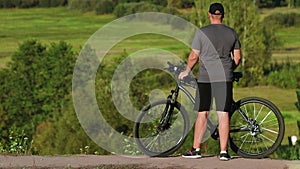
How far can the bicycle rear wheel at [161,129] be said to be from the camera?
25.8 ft

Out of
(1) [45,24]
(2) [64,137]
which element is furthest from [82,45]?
(2) [64,137]

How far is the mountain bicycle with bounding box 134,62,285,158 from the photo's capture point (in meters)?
7.71

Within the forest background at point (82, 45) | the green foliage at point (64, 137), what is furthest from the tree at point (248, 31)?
the green foliage at point (64, 137)

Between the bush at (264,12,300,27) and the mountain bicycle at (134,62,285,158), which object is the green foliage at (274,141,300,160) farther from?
the bush at (264,12,300,27)

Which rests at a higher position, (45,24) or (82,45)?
(45,24)

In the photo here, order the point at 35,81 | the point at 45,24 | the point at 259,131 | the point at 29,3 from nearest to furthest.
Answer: the point at 259,131 < the point at 35,81 < the point at 29,3 < the point at 45,24

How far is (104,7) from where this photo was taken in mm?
72500

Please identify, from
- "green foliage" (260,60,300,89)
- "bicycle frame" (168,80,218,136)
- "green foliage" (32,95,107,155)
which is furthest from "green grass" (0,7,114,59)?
"bicycle frame" (168,80,218,136)

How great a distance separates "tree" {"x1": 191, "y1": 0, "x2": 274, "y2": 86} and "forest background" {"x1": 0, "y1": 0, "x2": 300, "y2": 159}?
7 cm

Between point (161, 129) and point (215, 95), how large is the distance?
0.84m

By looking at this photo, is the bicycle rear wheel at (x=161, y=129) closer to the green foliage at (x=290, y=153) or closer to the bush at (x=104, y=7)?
the green foliage at (x=290, y=153)

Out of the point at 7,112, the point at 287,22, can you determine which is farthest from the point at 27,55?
the point at 287,22

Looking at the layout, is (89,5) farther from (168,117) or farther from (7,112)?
(168,117)

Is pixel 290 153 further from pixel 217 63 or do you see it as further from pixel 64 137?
pixel 64 137
